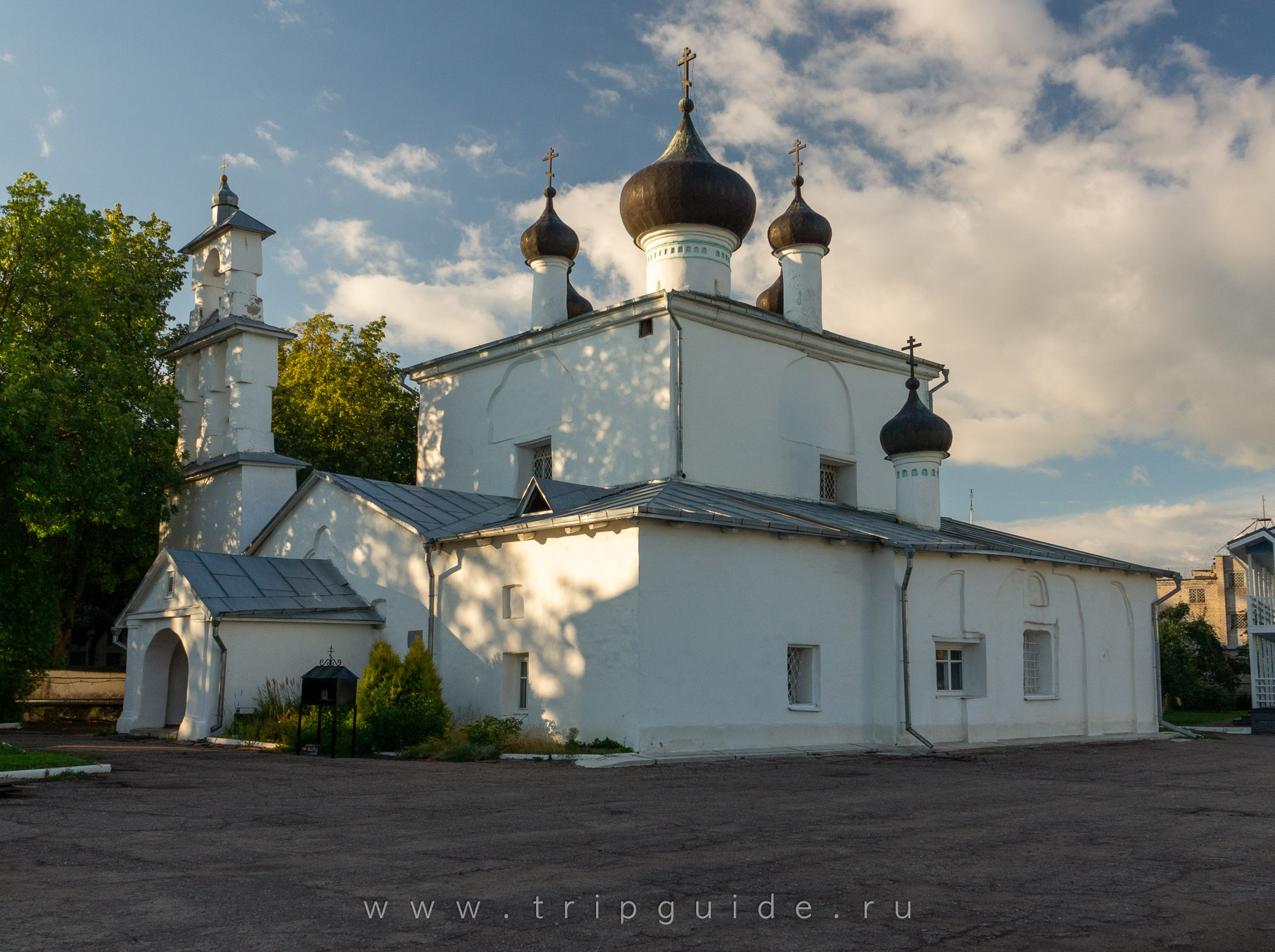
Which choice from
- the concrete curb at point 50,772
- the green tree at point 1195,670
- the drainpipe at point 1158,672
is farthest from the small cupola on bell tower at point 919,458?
the green tree at point 1195,670

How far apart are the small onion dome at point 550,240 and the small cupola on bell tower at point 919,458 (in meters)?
8.68

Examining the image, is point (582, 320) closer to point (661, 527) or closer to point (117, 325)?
point (661, 527)

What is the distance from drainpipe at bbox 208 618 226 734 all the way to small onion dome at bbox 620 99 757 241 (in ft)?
37.3

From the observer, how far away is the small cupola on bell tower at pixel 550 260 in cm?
2492

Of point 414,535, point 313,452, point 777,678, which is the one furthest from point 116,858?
point 313,452

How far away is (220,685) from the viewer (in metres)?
17.0

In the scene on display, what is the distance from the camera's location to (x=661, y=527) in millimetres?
14750

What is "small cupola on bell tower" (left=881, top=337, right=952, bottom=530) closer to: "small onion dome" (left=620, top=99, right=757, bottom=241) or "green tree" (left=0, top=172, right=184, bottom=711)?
"small onion dome" (left=620, top=99, right=757, bottom=241)

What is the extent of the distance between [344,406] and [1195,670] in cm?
3178

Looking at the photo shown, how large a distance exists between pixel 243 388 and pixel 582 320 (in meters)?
7.43

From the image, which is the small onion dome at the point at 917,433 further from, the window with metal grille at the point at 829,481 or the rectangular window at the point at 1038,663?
the rectangular window at the point at 1038,663

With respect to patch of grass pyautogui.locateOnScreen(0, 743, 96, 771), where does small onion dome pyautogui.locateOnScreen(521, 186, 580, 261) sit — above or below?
above

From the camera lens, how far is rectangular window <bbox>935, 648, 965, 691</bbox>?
17.9 m

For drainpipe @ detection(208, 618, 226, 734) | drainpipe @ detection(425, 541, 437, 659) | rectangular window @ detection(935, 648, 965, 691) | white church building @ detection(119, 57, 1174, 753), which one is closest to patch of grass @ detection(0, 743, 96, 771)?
drainpipe @ detection(208, 618, 226, 734)
